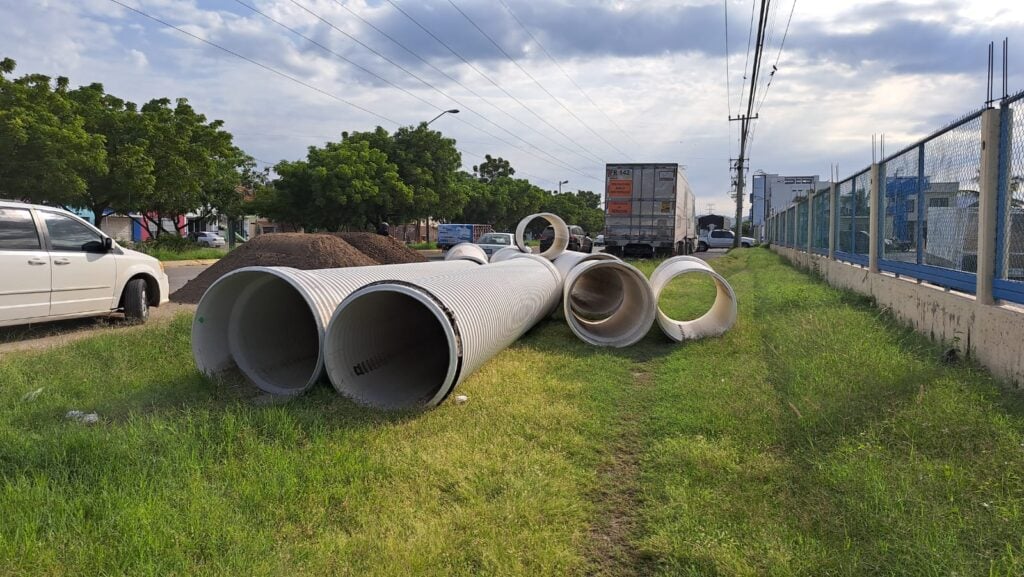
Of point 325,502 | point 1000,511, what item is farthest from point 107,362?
point 1000,511

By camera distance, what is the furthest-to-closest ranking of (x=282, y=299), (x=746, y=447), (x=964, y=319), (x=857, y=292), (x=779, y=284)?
1. (x=779, y=284)
2. (x=857, y=292)
3. (x=282, y=299)
4. (x=964, y=319)
5. (x=746, y=447)

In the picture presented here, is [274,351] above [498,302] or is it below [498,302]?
below

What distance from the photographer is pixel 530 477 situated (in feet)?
13.0

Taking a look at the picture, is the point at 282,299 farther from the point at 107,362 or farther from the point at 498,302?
the point at 498,302

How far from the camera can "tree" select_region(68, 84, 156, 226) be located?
22.7 m

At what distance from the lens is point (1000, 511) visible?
3105mm

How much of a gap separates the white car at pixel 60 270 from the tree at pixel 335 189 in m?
22.8

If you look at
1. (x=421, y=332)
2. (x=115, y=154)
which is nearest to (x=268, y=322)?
(x=421, y=332)

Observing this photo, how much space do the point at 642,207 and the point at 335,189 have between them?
14.3m

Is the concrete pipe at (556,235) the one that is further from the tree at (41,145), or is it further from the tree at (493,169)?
the tree at (493,169)

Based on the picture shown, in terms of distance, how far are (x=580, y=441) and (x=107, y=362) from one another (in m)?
4.80

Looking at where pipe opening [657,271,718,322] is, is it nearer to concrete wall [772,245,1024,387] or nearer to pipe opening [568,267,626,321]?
pipe opening [568,267,626,321]

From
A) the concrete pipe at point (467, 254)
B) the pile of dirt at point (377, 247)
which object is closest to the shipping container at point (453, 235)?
the pile of dirt at point (377, 247)

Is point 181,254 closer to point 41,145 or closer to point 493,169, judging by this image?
point 41,145
